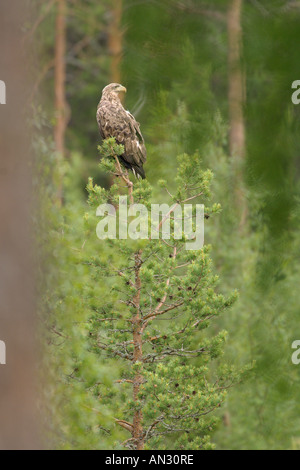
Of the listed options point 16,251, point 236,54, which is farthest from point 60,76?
point 16,251

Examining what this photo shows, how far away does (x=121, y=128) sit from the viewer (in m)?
3.04

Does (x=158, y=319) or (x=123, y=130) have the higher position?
(x=123, y=130)

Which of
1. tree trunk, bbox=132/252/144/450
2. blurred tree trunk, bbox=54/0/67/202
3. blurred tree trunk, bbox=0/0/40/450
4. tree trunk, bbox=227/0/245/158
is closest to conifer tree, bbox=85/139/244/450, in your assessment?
tree trunk, bbox=132/252/144/450

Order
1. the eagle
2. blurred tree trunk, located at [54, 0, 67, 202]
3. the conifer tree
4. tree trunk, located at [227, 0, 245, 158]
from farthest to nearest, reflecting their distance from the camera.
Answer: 1. blurred tree trunk, located at [54, 0, 67, 202]
2. the conifer tree
3. the eagle
4. tree trunk, located at [227, 0, 245, 158]

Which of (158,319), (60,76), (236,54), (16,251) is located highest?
(60,76)

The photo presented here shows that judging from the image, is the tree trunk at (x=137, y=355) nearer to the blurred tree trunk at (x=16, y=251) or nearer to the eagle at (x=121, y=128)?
the eagle at (x=121, y=128)

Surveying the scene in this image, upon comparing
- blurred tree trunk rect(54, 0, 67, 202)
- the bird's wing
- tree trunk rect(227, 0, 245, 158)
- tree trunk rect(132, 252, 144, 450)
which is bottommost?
tree trunk rect(132, 252, 144, 450)

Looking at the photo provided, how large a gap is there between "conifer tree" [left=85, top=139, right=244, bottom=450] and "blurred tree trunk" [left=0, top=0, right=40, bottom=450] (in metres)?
1.79

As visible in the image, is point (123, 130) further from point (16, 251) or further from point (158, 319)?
point (16, 251)

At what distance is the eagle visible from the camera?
302cm

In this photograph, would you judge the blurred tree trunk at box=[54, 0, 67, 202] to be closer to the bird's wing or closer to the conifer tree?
the conifer tree

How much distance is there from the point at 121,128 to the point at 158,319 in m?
0.96

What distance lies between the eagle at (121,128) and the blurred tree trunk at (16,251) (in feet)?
5.61
